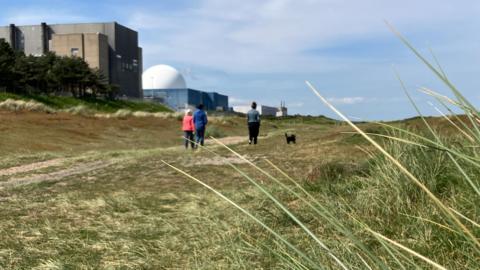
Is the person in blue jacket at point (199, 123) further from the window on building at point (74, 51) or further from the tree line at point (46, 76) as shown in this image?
the window on building at point (74, 51)

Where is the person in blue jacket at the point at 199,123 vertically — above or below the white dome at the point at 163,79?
below

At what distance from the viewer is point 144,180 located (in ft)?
31.0

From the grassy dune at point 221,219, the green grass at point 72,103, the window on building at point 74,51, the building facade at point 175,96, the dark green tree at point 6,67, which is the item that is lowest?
the grassy dune at point 221,219

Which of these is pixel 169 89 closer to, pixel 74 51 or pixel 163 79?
pixel 163 79

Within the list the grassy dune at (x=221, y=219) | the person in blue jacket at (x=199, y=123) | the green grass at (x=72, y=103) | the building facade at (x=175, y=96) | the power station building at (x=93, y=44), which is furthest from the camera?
the building facade at (x=175, y=96)

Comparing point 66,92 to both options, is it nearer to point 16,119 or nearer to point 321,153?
point 16,119

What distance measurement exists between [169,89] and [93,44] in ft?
72.4

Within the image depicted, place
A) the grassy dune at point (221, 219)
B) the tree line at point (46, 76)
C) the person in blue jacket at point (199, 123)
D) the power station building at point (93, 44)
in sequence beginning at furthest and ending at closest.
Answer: the power station building at point (93, 44) < the tree line at point (46, 76) < the person in blue jacket at point (199, 123) < the grassy dune at point (221, 219)

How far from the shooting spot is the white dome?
120062 millimetres

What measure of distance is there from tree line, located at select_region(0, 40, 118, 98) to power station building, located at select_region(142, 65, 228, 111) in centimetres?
2767

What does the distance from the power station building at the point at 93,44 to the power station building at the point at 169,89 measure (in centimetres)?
563

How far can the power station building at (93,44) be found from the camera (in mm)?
101625

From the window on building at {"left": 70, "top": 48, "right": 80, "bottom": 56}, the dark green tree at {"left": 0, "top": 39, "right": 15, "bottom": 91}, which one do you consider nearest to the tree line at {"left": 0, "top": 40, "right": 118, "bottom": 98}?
the dark green tree at {"left": 0, "top": 39, "right": 15, "bottom": 91}

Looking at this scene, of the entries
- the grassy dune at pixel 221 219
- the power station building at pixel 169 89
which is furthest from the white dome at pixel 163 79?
the grassy dune at pixel 221 219
